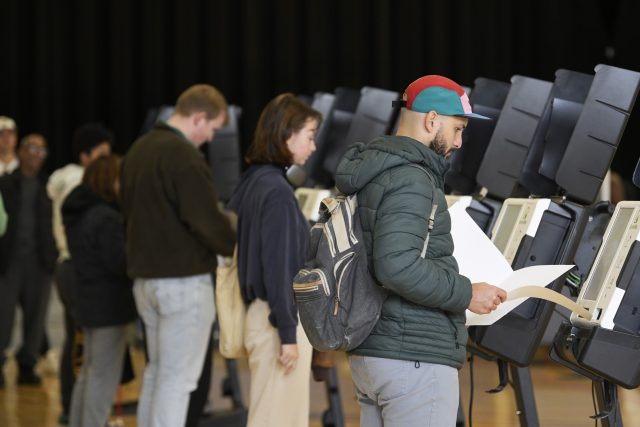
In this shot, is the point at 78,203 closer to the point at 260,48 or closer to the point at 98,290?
the point at 98,290

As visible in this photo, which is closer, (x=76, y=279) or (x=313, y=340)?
(x=313, y=340)

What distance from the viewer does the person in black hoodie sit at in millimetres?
4027

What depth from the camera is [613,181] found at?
5.79 metres

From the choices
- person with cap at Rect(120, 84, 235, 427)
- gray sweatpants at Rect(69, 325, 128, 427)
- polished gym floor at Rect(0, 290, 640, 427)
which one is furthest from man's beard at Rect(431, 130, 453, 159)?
polished gym floor at Rect(0, 290, 640, 427)

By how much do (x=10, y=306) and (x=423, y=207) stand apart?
420 centimetres

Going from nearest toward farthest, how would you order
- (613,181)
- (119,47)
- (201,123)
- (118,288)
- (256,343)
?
(256,343) < (201,123) < (118,288) < (613,181) < (119,47)

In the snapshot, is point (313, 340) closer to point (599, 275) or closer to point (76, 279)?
point (599, 275)

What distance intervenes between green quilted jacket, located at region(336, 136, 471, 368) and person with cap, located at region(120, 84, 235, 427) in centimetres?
140

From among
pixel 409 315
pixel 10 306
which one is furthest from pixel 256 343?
pixel 10 306

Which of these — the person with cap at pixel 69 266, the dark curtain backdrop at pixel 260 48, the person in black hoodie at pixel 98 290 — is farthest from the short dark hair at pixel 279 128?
the dark curtain backdrop at pixel 260 48

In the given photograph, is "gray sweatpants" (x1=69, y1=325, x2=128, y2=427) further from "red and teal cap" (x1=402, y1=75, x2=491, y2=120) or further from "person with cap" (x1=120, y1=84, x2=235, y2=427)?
"red and teal cap" (x1=402, y1=75, x2=491, y2=120)

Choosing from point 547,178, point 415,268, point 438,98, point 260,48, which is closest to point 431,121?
point 438,98

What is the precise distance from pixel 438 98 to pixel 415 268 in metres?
0.36

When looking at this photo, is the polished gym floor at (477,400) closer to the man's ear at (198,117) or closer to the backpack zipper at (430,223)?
the man's ear at (198,117)
